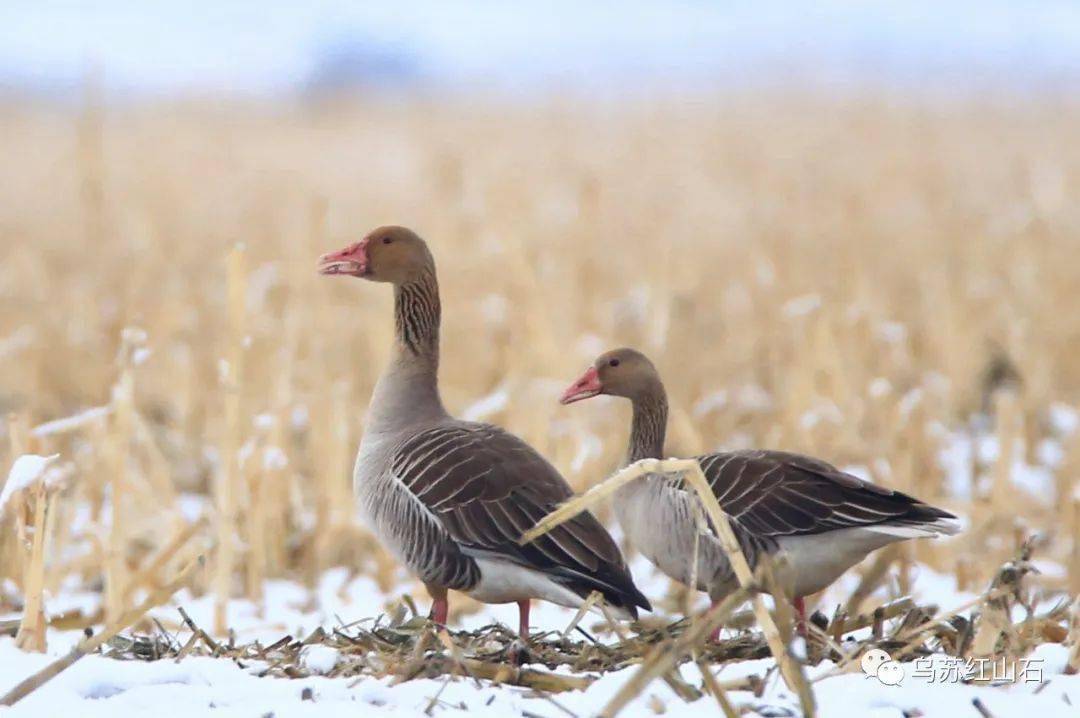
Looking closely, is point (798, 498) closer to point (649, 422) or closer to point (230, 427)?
point (649, 422)

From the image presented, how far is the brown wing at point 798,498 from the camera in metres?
4.88

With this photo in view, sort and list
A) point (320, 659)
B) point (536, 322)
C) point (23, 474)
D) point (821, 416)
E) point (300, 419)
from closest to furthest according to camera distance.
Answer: point (320, 659) < point (23, 474) < point (821, 416) < point (536, 322) < point (300, 419)

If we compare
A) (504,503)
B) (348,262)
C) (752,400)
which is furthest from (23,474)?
(752,400)

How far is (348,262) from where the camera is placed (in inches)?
231

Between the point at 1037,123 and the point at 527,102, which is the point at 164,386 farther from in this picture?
the point at 527,102

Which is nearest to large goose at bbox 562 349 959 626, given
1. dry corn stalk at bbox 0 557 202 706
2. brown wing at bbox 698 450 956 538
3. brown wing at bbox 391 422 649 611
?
brown wing at bbox 698 450 956 538

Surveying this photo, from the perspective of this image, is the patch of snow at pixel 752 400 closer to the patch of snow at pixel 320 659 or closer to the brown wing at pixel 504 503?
the brown wing at pixel 504 503

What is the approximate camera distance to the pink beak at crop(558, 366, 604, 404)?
591cm

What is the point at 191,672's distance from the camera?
395cm

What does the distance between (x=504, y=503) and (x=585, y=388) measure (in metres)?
0.97

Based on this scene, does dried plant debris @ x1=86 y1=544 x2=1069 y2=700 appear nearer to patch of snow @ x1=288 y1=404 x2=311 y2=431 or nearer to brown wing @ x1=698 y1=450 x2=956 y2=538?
brown wing @ x1=698 y1=450 x2=956 y2=538

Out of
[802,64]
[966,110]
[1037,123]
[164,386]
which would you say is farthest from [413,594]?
[802,64]

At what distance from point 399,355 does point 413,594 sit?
1393 millimetres

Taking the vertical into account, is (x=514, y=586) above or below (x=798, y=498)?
below
